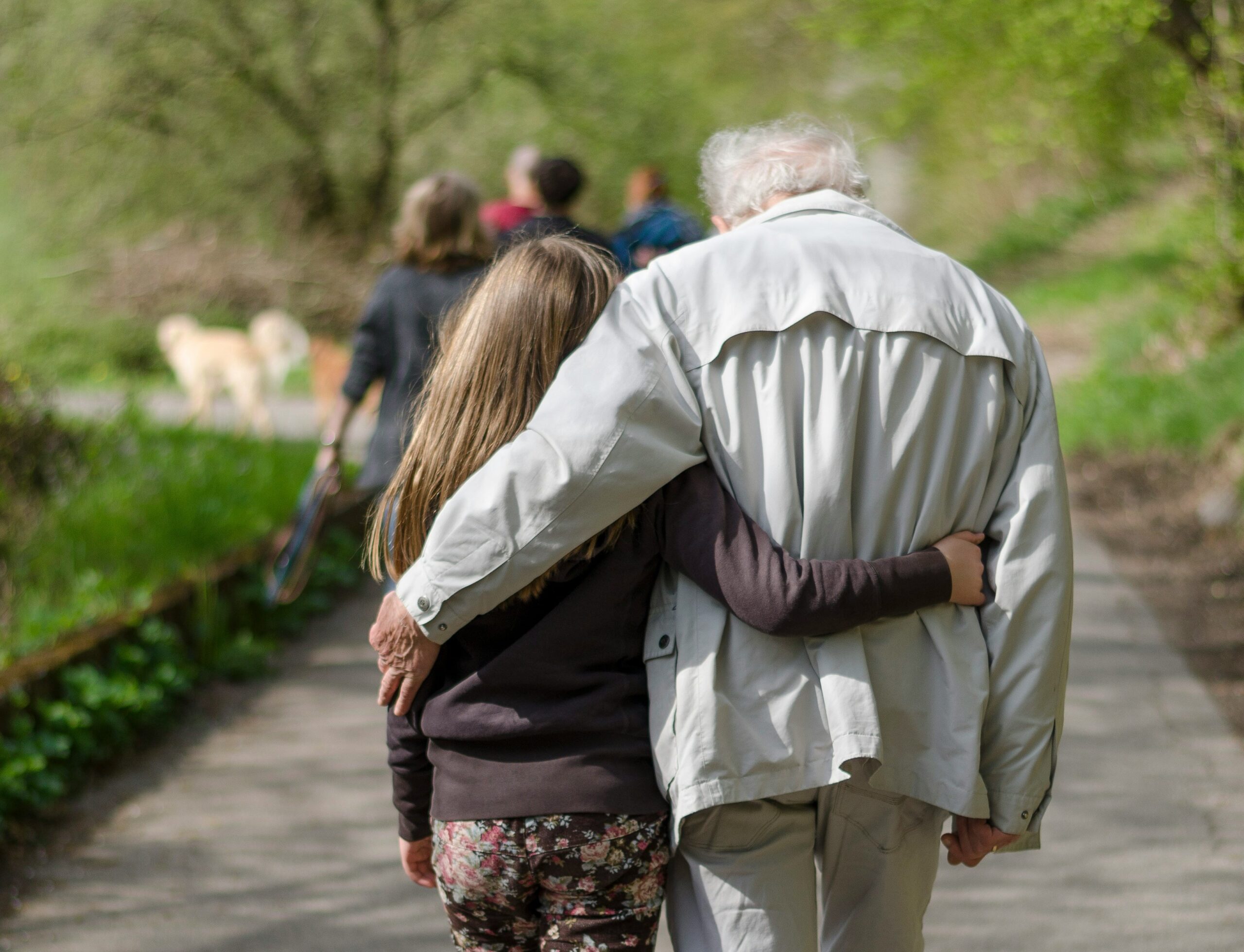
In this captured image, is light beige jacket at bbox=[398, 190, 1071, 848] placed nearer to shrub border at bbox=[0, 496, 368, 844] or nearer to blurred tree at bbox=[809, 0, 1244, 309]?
shrub border at bbox=[0, 496, 368, 844]

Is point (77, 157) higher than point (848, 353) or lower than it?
lower

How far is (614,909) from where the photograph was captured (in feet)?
6.42

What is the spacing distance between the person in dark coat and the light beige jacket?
2.80 metres

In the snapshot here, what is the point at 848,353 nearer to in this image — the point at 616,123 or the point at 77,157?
the point at 77,157

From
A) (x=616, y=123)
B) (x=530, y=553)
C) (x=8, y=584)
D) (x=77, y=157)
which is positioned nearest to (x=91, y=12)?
(x=77, y=157)

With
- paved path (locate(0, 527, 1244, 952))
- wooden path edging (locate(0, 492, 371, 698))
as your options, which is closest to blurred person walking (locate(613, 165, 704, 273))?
wooden path edging (locate(0, 492, 371, 698))

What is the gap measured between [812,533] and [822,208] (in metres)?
0.54

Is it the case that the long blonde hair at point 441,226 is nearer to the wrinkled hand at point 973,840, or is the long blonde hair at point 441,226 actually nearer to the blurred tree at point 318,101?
the wrinkled hand at point 973,840

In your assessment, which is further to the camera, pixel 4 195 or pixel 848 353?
pixel 4 195

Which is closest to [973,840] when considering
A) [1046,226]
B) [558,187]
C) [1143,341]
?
[558,187]

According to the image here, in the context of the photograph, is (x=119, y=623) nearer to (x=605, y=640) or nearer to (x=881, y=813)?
(x=605, y=640)

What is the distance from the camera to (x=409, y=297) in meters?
4.69

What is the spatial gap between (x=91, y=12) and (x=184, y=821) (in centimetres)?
1048

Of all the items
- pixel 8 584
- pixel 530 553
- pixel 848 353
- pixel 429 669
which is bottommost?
pixel 8 584
